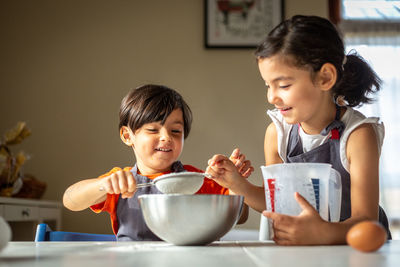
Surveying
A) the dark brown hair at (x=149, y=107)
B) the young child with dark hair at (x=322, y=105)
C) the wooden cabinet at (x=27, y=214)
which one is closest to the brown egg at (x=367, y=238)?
the young child with dark hair at (x=322, y=105)

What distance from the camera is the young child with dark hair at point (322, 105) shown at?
92 centimetres

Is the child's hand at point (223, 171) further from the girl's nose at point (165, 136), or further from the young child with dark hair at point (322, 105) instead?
the girl's nose at point (165, 136)

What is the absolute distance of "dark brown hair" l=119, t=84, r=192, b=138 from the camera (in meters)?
1.33

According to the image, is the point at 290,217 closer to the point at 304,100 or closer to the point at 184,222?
the point at 184,222

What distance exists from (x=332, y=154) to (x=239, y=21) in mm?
1902

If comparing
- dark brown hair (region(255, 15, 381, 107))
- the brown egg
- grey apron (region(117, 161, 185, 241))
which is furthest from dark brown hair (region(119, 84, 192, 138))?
the brown egg

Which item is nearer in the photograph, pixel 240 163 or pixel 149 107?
pixel 240 163

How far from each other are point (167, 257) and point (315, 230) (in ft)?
0.89

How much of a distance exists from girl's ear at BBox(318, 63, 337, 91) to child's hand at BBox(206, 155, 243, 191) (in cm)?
28

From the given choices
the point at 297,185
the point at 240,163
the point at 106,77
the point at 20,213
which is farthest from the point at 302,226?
the point at 106,77

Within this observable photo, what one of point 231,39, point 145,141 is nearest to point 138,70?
point 231,39

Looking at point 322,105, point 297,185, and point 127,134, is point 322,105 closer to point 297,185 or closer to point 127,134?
point 297,185

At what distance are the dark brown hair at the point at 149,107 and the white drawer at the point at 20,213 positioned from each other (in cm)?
86

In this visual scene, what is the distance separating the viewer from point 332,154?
1.07 m
